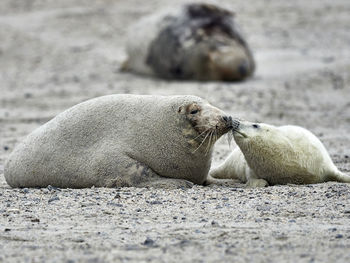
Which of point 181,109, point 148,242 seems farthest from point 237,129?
point 148,242

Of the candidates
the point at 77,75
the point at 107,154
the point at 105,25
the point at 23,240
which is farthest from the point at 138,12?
the point at 23,240

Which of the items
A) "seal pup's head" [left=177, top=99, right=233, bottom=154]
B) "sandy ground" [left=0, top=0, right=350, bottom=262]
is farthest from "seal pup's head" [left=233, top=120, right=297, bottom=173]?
"sandy ground" [left=0, top=0, right=350, bottom=262]

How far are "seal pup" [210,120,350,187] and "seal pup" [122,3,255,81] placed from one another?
6.15 meters

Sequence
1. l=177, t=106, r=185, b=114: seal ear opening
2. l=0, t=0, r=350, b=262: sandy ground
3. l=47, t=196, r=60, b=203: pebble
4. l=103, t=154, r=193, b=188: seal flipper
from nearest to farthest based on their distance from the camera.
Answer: l=0, t=0, r=350, b=262: sandy ground → l=47, t=196, r=60, b=203: pebble → l=103, t=154, r=193, b=188: seal flipper → l=177, t=106, r=185, b=114: seal ear opening

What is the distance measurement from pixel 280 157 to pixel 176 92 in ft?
17.3

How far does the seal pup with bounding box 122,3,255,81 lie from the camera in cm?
1230

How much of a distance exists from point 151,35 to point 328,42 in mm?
3782

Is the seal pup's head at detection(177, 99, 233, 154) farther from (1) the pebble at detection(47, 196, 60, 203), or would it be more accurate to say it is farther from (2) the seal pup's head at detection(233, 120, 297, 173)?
(1) the pebble at detection(47, 196, 60, 203)

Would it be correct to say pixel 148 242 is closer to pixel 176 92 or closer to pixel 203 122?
pixel 203 122

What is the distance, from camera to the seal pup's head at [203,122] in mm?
5988

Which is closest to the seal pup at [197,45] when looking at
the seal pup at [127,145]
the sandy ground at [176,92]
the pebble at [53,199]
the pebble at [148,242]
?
the sandy ground at [176,92]

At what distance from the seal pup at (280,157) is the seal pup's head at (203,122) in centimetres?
12

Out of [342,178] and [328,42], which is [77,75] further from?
[342,178]

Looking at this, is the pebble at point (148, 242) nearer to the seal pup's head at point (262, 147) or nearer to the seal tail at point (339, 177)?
the seal pup's head at point (262, 147)
